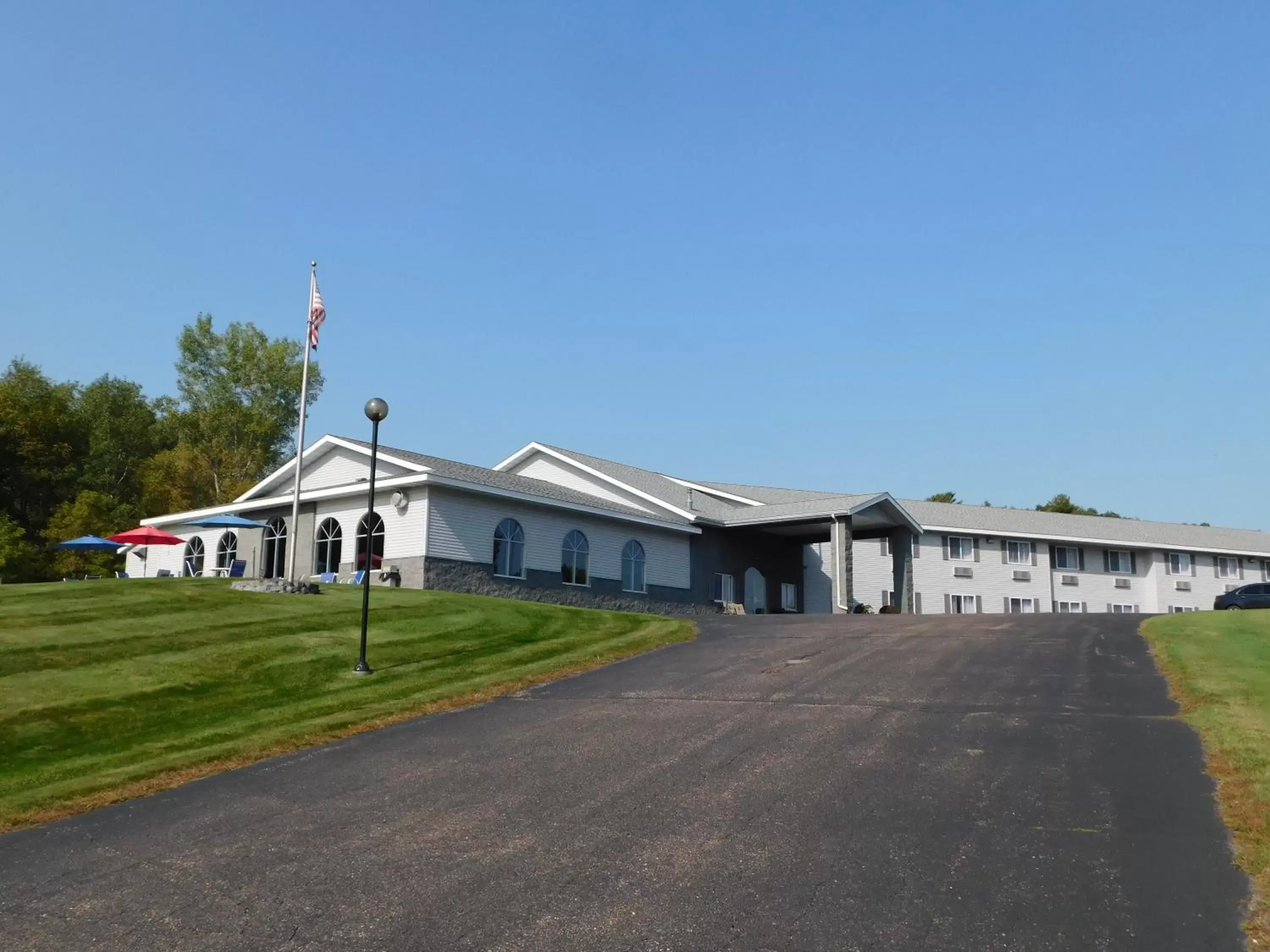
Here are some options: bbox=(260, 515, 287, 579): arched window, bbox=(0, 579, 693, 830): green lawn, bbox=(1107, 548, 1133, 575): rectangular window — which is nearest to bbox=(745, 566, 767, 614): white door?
bbox=(0, 579, 693, 830): green lawn

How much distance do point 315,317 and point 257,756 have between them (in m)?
16.9

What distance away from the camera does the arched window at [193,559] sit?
1474 inches

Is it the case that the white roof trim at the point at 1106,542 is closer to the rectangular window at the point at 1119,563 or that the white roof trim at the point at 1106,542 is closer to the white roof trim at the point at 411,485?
the rectangular window at the point at 1119,563

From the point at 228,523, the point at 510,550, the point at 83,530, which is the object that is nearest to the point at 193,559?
the point at 228,523

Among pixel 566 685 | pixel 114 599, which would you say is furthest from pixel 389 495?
pixel 566 685

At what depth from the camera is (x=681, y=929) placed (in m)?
6.64

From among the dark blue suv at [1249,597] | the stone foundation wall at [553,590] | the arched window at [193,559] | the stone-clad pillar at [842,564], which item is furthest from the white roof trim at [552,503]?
the dark blue suv at [1249,597]

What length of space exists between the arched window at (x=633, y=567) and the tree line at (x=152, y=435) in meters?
29.5

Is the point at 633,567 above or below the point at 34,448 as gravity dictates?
below

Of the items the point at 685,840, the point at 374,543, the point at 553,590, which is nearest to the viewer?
the point at 685,840

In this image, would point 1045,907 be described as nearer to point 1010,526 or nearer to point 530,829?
point 530,829

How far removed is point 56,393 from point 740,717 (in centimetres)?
5551

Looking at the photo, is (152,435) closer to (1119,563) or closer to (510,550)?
(510,550)

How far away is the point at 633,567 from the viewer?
34.7 metres
